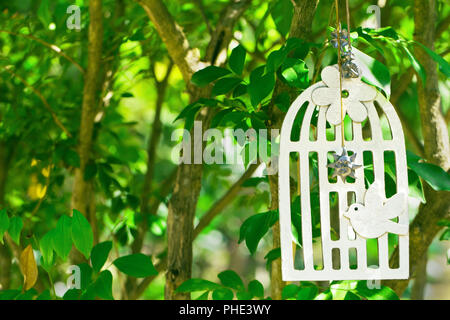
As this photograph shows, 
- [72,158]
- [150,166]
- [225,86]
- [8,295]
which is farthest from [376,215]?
[150,166]

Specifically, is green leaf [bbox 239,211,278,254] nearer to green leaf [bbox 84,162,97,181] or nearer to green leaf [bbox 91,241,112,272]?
green leaf [bbox 91,241,112,272]

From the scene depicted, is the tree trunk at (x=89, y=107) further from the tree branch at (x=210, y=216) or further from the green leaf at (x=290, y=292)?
the green leaf at (x=290, y=292)

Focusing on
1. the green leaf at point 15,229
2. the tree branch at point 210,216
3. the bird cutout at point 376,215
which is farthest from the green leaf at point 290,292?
the tree branch at point 210,216

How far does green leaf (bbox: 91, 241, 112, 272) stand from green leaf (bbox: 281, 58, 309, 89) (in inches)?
13.5

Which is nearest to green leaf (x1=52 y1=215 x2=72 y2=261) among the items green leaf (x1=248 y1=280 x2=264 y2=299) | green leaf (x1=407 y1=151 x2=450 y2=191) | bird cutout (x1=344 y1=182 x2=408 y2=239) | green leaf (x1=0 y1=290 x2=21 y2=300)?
green leaf (x1=0 y1=290 x2=21 y2=300)

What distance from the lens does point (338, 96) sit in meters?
0.62

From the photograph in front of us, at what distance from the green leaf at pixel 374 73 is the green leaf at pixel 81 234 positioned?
388 millimetres

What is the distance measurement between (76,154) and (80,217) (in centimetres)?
38

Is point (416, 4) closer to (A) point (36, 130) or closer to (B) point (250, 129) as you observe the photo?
(B) point (250, 129)

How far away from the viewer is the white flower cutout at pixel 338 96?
2.03 ft

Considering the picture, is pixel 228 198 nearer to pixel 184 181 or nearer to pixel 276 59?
pixel 184 181

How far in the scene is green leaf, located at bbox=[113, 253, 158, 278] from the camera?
752mm

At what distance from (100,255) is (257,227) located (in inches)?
8.9

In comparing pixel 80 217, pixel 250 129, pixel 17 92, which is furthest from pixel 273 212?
pixel 17 92
